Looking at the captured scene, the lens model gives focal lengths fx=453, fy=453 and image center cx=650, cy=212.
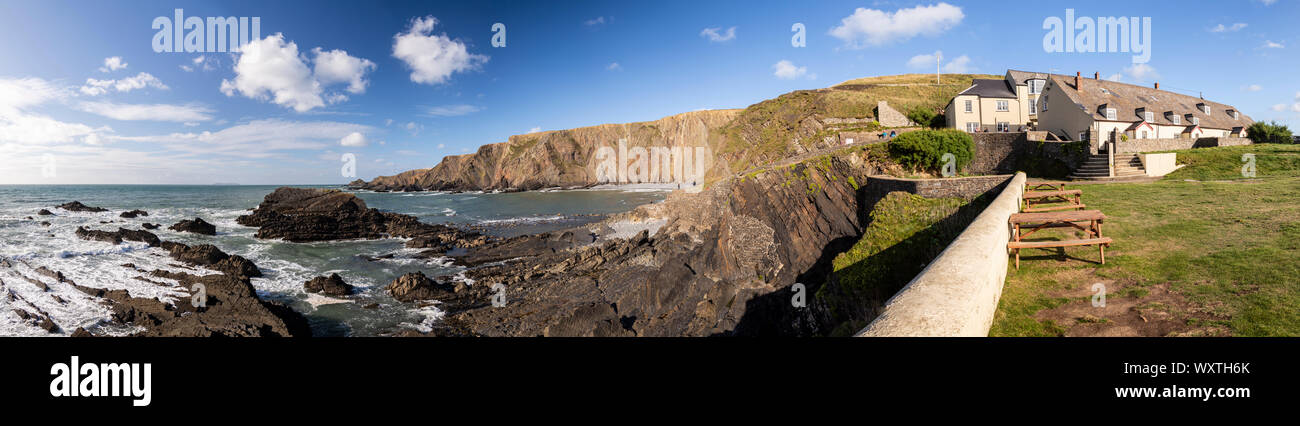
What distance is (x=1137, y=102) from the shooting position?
30094mm

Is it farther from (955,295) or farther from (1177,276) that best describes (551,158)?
(955,295)

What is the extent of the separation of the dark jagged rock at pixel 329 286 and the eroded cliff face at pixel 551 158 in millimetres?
99281

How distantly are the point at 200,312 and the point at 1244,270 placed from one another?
79.2 ft

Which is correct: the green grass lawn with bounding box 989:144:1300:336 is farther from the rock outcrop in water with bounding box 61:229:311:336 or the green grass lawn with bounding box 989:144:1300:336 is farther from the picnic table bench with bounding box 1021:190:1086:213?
the rock outcrop in water with bounding box 61:229:311:336

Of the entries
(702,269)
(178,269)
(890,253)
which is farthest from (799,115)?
(178,269)

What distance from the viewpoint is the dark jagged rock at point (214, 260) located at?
21.6 meters

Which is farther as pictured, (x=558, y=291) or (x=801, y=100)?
(x=801, y=100)

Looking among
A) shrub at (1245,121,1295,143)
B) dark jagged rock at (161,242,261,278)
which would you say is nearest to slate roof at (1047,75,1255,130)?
shrub at (1245,121,1295,143)

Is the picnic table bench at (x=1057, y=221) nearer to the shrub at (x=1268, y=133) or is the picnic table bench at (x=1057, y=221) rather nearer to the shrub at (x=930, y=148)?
the shrub at (x=930, y=148)

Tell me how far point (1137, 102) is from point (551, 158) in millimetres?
115959
